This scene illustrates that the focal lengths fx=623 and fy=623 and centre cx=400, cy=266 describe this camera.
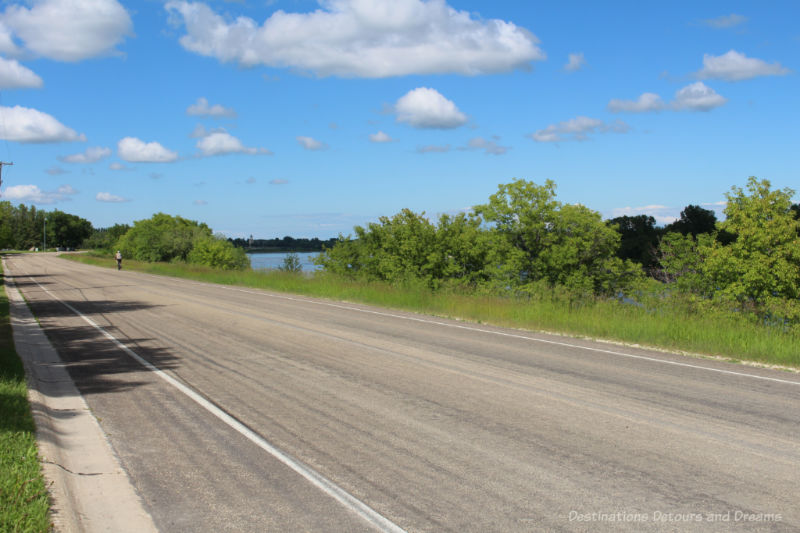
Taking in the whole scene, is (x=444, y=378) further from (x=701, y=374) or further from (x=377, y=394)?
(x=701, y=374)

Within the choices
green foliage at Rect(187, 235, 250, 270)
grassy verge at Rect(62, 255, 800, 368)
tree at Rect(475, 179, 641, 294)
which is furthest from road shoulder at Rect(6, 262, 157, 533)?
green foliage at Rect(187, 235, 250, 270)

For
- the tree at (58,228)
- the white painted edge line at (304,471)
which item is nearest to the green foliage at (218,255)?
the white painted edge line at (304,471)

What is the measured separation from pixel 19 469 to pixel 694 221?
142 feet

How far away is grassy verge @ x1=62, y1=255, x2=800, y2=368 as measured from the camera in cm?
1127

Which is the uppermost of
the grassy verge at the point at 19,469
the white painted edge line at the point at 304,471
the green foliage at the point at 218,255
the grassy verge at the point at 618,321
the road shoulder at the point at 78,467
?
the green foliage at the point at 218,255

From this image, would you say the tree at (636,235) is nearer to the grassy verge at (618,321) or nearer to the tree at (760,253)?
the grassy verge at (618,321)

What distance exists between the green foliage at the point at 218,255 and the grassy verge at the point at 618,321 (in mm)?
39673

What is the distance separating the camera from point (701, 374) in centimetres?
933

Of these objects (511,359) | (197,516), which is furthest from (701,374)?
(197,516)

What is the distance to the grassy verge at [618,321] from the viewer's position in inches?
444

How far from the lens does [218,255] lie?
6225 centimetres

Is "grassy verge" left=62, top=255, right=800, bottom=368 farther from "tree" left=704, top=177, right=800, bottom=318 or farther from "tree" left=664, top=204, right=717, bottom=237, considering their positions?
"tree" left=664, top=204, right=717, bottom=237

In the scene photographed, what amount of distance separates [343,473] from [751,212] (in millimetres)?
12963

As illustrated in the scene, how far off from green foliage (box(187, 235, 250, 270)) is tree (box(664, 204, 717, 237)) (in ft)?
126
